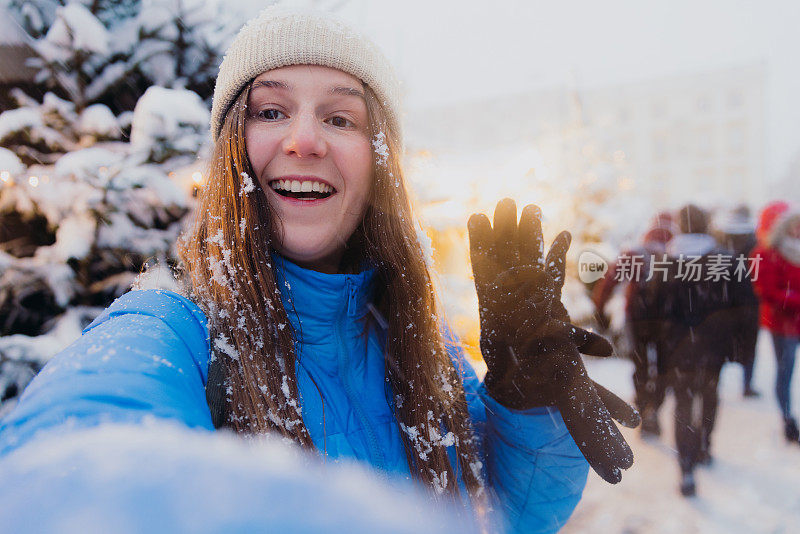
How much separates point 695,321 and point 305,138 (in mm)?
3565

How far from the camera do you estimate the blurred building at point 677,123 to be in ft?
116

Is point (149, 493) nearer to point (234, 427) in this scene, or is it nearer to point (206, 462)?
point (206, 462)

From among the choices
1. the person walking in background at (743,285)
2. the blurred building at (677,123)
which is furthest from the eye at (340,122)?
the blurred building at (677,123)

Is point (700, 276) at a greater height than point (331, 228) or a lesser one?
lesser

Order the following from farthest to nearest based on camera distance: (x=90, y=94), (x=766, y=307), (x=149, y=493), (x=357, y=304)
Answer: (x=766, y=307)
(x=90, y=94)
(x=357, y=304)
(x=149, y=493)

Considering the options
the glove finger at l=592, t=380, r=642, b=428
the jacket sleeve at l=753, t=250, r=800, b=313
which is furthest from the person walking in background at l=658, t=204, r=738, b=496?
the glove finger at l=592, t=380, r=642, b=428

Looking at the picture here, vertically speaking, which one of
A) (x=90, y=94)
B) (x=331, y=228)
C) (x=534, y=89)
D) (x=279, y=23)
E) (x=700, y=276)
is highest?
(x=534, y=89)

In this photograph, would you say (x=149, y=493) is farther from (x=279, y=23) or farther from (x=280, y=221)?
(x=279, y=23)

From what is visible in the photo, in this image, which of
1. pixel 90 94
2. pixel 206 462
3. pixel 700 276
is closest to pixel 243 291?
pixel 206 462

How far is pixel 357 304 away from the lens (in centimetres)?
112

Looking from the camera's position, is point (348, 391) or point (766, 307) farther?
point (766, 307)

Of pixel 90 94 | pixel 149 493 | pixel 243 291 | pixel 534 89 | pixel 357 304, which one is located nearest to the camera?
pixel 149 493

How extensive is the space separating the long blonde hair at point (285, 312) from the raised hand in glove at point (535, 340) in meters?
0.15

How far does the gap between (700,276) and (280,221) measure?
11.3 feet
